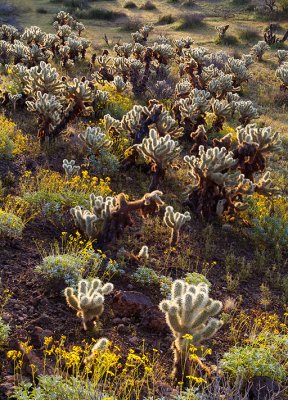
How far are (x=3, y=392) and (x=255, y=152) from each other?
254 inches

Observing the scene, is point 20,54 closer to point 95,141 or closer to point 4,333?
point 95,141

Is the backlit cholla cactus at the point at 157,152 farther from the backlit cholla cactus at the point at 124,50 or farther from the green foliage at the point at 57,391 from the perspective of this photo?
the backlit cholla cactus at the point at 124,50

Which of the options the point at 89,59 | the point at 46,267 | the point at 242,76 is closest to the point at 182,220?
the point at 46,267

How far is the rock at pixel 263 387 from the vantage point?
13.9 ft

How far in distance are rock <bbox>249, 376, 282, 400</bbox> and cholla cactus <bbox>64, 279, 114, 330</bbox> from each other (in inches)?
63.6

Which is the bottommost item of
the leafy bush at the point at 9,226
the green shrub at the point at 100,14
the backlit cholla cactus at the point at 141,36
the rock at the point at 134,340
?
the rock at the point at 134,340

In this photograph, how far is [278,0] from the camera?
31.8 m

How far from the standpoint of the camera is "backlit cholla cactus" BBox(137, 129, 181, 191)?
27.3ft

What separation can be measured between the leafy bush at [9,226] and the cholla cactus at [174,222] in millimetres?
2138

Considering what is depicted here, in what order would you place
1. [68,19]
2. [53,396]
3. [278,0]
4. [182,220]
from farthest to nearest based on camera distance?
1. [278,0]
2. [68,19]
3. [182,220]
4. [53,396]

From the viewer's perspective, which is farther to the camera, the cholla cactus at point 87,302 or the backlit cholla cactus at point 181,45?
the backlit cholla cactus at point 181,45

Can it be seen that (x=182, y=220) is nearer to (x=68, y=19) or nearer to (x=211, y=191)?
(x=211, y=191)

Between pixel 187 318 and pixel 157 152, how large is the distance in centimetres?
449

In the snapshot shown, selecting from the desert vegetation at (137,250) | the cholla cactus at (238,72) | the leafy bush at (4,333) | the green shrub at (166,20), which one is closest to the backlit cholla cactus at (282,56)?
the cholla cactus at (238,72)
